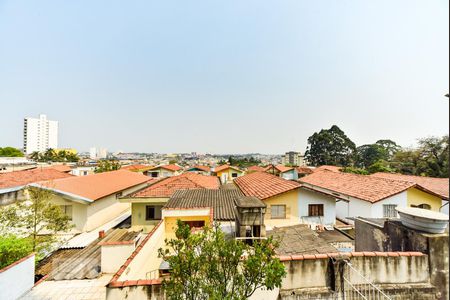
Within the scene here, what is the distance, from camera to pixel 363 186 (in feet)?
65.1

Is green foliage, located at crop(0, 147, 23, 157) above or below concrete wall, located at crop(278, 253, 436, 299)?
above

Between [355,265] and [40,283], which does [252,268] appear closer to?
[355,265]

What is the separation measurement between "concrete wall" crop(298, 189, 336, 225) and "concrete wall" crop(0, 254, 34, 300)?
14824 millimetres

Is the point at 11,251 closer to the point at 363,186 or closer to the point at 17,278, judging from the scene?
the point at 17,278

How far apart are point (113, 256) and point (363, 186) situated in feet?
69.4

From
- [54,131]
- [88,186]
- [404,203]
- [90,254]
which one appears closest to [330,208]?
[404,203]

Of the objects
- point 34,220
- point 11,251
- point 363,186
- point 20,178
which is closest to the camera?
point 11,251

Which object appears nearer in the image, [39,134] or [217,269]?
[217,269]

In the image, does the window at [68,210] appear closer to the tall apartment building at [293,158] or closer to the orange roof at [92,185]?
the orange roof at [92,185]

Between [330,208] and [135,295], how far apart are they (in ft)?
47.4

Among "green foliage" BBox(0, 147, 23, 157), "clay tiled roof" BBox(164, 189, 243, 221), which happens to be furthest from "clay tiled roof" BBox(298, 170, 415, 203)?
"green foliage" BBox(0, 147, 23, 157)

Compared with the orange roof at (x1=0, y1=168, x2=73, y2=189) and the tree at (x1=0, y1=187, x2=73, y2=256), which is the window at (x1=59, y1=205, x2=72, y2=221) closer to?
the tree at (x1=0, y1=187, x2=73, y2=256)

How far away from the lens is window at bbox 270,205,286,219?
49.0 feet

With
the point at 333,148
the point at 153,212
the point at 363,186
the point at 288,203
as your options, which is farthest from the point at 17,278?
the point at 333,148
